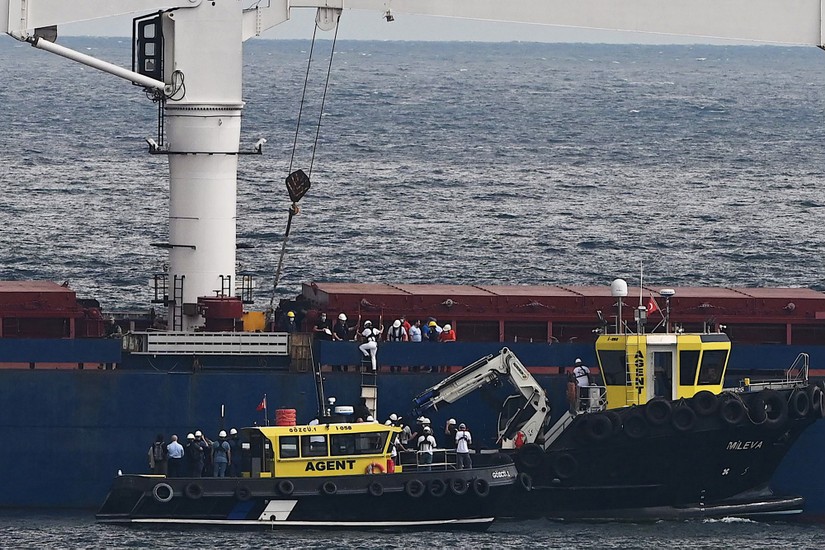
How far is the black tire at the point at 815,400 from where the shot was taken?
48.1m

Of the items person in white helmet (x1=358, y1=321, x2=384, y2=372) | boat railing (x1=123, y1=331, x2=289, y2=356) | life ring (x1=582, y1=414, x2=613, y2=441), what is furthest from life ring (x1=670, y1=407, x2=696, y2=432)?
boat railing (x1=123, y1=331, x2=289, y2=356)

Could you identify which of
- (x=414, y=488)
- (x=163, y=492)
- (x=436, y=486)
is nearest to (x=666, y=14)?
(x=436, y=486)

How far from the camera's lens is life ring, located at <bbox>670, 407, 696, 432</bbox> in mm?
47344

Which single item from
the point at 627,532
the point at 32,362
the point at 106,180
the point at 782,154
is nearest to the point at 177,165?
the point at 32,362

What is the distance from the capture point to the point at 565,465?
47.8 m

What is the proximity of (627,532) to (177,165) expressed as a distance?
44.3 ft

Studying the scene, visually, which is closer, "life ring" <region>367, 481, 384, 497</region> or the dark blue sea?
"life ring" <region>367, 481, 384, 497</region>

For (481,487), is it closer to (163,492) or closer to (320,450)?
(320,450)

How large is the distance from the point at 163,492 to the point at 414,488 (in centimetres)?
534

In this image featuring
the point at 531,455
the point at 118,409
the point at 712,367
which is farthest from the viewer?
the point at 118,409

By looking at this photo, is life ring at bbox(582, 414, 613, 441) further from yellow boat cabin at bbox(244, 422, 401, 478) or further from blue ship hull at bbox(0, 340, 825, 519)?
yellow boat cabin at bbox(244, 422, 401, 478)

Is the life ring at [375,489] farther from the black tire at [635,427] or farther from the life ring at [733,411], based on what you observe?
the life ring at [733,411]

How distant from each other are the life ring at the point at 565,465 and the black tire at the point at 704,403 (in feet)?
9.36

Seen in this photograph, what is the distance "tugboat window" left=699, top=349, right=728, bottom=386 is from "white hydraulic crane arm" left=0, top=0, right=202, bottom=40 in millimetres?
14477
